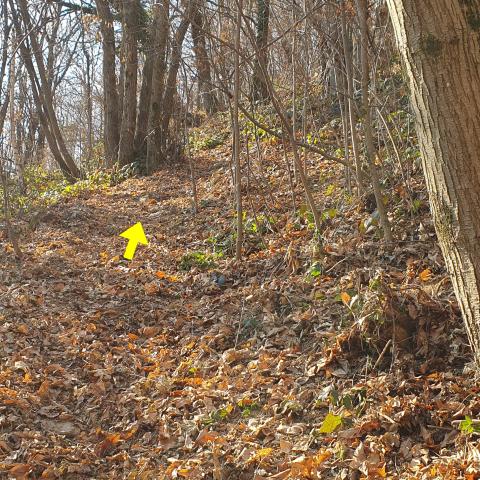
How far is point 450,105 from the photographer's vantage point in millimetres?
2619

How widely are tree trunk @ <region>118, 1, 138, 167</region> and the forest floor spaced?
5510 mm

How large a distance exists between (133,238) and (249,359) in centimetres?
398

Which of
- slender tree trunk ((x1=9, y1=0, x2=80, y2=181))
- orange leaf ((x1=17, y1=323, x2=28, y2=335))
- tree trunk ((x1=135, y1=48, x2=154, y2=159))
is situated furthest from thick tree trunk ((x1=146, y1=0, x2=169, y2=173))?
orange leaf ((x1=17, y1=323, x2=28, y2=335))

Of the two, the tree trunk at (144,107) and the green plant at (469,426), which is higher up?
the tree trunk at (144,107)

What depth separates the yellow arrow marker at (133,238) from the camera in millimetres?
7633

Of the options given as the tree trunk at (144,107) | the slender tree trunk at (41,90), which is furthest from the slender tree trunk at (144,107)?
the slender tree trunk at (41,90)

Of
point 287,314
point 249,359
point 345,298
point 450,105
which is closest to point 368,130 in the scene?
point 345,298

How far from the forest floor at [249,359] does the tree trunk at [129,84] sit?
5.51 metres

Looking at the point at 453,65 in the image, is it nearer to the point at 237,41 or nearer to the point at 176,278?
the point at 237,41

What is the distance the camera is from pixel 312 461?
3289 mm

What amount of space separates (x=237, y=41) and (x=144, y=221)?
4.07 m

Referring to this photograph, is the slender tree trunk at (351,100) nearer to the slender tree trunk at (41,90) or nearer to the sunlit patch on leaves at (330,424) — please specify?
the sunlit patch on leaves at (330,424)

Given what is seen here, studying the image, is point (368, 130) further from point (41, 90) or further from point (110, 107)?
point (41, 90)

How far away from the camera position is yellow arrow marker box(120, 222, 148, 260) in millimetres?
7633
